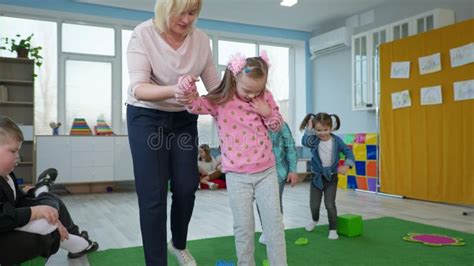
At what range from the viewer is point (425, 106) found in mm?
4004

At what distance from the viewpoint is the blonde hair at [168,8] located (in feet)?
4.42

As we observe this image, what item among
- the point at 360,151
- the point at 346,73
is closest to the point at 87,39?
the point at 346,73

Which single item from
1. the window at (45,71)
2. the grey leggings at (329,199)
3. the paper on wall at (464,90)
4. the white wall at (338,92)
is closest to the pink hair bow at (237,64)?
the grey leggings at (329,199)

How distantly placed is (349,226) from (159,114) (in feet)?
4.98

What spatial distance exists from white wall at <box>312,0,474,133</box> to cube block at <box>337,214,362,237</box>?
10.1 feet

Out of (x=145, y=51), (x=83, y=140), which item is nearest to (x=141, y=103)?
(x=145, y=51)

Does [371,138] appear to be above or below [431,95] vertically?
below

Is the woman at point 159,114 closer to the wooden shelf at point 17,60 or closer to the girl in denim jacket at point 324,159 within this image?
the girl in denim jacket at point 324,159

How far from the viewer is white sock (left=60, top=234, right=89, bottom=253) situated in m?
1.91

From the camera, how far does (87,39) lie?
213 inches

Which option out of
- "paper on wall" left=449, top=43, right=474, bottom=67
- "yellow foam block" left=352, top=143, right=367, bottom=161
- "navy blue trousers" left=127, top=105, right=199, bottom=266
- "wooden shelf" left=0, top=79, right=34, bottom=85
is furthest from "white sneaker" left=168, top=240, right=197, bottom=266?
"wooden shelf" left=0, top=79, right=34, bottom=85

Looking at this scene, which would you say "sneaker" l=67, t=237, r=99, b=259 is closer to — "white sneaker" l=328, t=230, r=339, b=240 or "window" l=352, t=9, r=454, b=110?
"white sneaker" l=328, t=230, r=339, b=240

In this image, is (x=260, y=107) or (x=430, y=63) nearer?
(x=260, y=107)

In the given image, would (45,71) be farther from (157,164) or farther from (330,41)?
(157,164)
